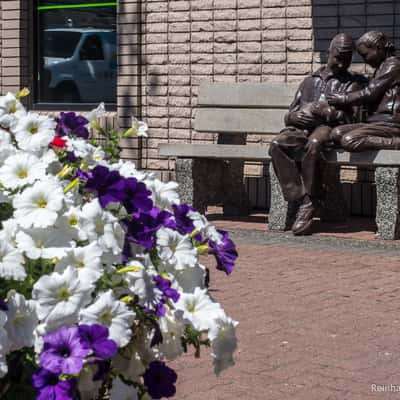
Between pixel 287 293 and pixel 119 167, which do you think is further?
pixel 287 293

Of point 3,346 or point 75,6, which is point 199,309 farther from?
point 75,6

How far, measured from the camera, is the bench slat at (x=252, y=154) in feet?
28.0

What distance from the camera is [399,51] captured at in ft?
33.3

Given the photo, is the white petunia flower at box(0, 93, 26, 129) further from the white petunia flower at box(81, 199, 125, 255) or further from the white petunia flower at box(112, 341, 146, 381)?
the white petunia flower at box(112, 341, 146, 381)

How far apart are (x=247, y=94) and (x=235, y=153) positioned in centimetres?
109

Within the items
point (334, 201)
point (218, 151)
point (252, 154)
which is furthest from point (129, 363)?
point (334, 201)

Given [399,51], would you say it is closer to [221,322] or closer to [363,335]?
[363,335]

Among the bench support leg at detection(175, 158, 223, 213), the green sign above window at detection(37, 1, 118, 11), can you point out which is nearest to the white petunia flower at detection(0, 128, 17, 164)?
the bench support leg at detection(175, 158, 223, 213)

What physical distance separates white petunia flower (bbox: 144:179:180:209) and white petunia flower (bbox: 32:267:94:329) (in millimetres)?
593

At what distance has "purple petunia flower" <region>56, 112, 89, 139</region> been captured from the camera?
128 inches

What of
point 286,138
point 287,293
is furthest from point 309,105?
point 287,293

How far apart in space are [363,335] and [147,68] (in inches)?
273

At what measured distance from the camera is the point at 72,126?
3.29m

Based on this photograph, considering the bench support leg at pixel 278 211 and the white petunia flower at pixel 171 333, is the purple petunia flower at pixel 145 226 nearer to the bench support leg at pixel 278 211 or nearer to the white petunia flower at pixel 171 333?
the white petunia flower at pixel 171 333
